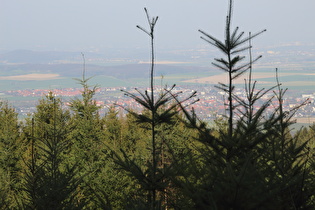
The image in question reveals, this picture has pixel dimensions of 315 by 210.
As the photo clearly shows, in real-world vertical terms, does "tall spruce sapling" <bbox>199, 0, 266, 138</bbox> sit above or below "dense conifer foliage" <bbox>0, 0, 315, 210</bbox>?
above

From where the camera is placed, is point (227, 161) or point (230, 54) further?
point (230, 54)

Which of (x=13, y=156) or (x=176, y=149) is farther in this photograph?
(x=13, y=156)

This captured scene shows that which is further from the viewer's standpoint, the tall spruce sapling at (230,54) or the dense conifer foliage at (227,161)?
the tall spruce sapling at (230,54)

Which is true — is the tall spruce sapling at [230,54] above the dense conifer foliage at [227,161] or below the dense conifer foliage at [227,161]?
above

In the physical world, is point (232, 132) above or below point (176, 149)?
above

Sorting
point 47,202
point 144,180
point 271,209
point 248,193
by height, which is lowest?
point 47,202

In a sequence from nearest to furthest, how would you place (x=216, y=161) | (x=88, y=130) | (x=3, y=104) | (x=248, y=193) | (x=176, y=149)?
(x=248, y=193)
(x=216, y=161)
(x=176, y=149)
(x=88, y=130)
(x=3, y=104)

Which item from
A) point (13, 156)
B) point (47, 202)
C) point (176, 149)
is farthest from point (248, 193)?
point (13, 156)

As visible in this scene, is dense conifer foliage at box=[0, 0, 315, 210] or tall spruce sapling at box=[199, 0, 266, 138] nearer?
dense conifer foliage at box=[0, 0, 315, 210]

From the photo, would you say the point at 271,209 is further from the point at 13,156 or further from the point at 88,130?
the point at 13,156

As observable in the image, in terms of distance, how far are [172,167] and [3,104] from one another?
3749 centimetres

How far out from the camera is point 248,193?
3266mm

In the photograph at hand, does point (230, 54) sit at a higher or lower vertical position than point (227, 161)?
higher

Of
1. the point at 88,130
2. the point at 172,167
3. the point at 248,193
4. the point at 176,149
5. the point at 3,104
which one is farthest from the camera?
the point at 3,104
